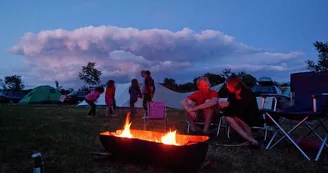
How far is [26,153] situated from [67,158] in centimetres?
58

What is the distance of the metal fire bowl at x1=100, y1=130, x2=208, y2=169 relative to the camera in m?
2.52

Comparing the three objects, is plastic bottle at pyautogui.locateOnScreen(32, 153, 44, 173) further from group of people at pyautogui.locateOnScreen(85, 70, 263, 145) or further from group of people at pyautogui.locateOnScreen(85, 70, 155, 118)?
group of people at pyautogui.locateOnScreen(85, 70, 155, 118)

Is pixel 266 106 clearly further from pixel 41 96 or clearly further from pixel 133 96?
pixel 41 96

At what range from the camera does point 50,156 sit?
3.22m

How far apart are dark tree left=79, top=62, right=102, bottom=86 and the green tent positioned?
9.75 m

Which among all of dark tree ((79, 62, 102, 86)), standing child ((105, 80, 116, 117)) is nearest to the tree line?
dark tree ((79, 62, 102, 86))

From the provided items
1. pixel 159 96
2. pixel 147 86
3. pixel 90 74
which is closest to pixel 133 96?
pixel 147 86

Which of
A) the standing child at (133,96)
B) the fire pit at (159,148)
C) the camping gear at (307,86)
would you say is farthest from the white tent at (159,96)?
the fire pit at (159,148)

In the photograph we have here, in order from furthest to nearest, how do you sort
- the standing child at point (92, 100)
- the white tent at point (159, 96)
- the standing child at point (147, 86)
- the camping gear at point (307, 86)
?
the white tent at point (159, 96) < the standing child at point (92, 100) < the standing child at point (147, 86) < the camping gear at point (307, 86)

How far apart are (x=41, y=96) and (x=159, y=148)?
2172 centimetres

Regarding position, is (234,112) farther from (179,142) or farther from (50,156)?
(50,156)

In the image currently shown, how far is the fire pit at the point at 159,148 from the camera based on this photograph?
253 cm

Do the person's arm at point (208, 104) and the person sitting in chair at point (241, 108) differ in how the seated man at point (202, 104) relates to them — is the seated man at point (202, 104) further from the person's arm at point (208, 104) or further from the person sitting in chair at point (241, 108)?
the person sitting in chair at point (241, 108)

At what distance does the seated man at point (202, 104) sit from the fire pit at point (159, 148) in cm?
146
